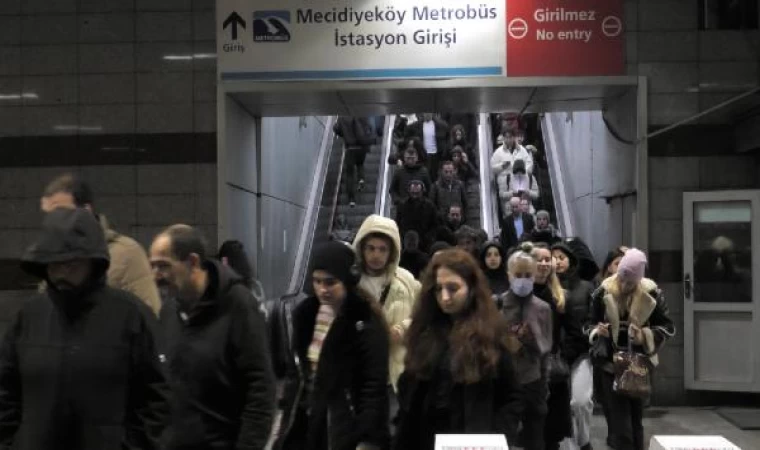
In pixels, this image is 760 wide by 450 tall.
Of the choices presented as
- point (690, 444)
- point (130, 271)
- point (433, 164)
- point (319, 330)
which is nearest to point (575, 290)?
point (319, 330)

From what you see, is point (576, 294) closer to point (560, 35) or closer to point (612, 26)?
point (560, 35)

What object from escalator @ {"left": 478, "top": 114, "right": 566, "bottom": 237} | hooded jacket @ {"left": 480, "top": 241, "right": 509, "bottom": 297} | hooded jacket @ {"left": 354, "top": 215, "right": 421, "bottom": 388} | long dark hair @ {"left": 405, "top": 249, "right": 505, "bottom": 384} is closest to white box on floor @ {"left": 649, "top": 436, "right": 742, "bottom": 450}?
long dark hair @ {"left": 405, "top": 249, "right": 505, "bottom": 384}

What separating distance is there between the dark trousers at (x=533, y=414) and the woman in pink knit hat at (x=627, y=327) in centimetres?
72

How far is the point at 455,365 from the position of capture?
3480 mm

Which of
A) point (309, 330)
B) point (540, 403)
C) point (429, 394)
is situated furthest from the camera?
point (540, 403)

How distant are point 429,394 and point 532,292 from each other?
1.85m

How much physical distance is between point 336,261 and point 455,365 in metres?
0.62

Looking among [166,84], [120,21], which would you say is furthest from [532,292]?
[120,21]

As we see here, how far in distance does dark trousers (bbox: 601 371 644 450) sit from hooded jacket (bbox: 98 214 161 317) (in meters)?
2.97

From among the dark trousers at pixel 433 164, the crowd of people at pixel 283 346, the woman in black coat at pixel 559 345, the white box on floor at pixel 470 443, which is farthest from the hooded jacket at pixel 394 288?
the dark trousers at pixel 433 164

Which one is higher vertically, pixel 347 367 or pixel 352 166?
pixel 352 166

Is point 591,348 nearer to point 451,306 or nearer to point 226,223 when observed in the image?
point 451,306

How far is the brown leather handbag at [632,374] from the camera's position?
5.41 m

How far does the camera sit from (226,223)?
813 centimetres
